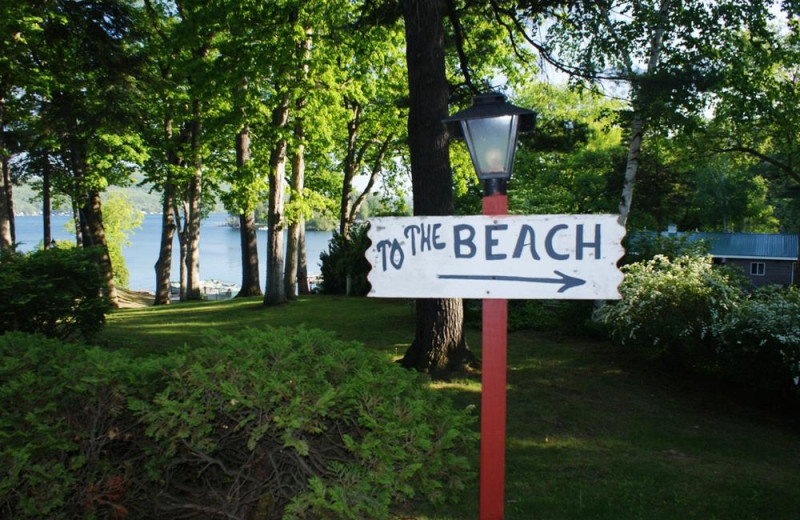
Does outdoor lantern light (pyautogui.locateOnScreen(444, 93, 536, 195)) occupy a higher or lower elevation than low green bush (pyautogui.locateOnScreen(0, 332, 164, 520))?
higher

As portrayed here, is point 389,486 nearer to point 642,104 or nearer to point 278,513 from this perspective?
point 278,513

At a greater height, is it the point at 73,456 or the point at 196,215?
the point at 196,215

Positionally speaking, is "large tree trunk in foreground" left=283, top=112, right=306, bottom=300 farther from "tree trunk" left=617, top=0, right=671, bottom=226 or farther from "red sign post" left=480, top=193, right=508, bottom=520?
"red sign post" left=480, top=193, right=508, bottom=520

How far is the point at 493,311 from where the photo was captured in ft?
10.3

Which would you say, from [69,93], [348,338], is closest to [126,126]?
[69,93]

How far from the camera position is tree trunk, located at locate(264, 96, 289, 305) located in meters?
17.7

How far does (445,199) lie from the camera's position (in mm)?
8672

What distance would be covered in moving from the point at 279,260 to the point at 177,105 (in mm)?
7671

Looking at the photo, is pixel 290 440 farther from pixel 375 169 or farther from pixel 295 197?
pixel 375 169

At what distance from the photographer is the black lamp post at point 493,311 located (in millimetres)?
3111

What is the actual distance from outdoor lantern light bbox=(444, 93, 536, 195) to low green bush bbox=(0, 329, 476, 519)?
4.55 ft

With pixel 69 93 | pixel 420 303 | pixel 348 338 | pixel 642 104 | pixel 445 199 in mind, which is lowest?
pixel 348 338

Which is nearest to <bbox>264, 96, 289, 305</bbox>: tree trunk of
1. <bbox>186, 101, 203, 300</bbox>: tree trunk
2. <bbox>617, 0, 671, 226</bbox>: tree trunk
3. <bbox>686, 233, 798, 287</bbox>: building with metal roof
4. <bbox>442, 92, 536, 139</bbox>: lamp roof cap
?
<bbox>186, 101, 203, 300</bbox>: tree trunk

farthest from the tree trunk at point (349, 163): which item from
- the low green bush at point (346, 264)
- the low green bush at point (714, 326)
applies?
the low green bush at point (714, 326)
